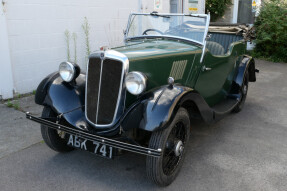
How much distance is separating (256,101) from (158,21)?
260cm

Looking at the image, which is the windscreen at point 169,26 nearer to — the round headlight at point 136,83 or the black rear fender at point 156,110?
the black rear fender at point 156,110

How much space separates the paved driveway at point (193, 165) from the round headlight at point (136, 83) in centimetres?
90

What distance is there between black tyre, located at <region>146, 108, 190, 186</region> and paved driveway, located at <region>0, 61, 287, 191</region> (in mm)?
143

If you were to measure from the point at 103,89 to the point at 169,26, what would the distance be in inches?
59.2

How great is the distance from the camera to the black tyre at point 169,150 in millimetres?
2525

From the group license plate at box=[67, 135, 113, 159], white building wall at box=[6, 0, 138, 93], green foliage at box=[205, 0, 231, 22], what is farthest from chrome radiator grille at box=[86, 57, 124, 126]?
green foliage at box=[205, 0, 231, 22]

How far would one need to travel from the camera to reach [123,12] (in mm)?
7094

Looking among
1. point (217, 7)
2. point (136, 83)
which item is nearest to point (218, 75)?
point (136, 83)

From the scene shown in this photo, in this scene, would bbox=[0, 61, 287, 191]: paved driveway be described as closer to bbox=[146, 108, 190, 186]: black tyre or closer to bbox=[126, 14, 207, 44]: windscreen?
bbox=[146, 108, 190, 186]: black tyre

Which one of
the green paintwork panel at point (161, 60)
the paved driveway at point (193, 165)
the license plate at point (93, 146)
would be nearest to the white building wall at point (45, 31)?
the paved driveway at point (193, 165)

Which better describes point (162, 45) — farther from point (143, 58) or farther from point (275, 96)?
point (275, 96)

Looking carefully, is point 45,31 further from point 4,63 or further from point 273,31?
point 273,31

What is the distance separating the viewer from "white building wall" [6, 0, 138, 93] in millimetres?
5027

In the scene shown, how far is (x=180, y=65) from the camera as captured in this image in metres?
3.31
